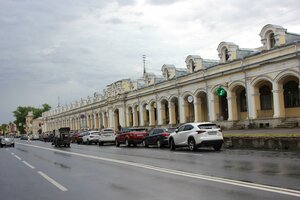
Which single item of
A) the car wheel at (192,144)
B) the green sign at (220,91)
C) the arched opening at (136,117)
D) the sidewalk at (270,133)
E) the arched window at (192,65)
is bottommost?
the car wheel at (192,144)

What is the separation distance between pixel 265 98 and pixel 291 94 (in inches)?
121

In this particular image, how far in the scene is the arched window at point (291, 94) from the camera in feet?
121

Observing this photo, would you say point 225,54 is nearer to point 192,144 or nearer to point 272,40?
point 272,40

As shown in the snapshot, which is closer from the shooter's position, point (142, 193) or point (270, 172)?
point (142, 193)

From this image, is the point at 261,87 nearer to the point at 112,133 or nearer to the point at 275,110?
the point at 275,110

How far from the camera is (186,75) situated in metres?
46.9

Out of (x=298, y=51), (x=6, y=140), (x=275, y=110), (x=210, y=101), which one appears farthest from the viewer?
(x=6, y=140)

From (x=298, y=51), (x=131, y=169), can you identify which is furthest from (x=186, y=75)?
(x=131, y=169)

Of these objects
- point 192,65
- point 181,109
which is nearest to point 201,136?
point 192,65

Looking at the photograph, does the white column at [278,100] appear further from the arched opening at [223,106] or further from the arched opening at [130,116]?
the arched opening at [130,116]

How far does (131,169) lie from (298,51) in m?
21.8

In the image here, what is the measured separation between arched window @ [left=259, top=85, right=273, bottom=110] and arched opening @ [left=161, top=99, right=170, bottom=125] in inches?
624

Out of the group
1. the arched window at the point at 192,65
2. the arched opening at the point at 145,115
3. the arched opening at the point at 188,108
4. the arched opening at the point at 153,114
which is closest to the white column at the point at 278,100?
the arched window at the point at 192,65

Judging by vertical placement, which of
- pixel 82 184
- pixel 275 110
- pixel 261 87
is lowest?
pixel 82 184
